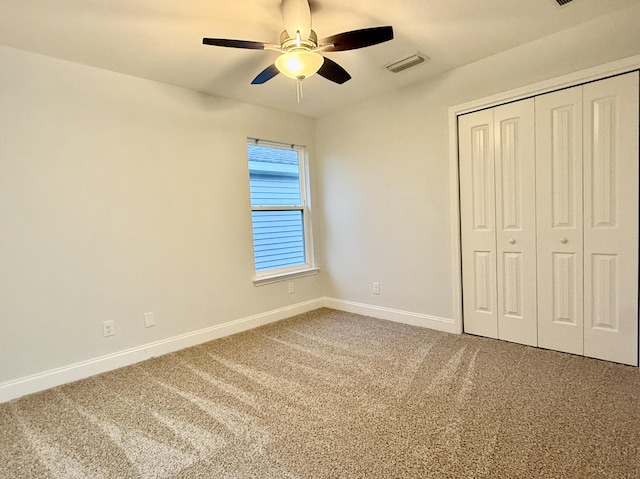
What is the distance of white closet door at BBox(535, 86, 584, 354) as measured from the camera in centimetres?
252

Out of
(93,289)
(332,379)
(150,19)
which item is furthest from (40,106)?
(332,379)

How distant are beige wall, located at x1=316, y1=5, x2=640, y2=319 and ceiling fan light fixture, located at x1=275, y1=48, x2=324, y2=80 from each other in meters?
1.60

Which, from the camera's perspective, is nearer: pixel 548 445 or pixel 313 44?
pixel 548 445

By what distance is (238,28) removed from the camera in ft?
7.34

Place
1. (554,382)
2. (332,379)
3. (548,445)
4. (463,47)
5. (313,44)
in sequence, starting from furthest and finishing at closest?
(463,47) → (332,379) → (554,382) → (313,44) → (548,445)

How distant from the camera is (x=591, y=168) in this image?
8.03ft

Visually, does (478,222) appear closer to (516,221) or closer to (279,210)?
(516,221)

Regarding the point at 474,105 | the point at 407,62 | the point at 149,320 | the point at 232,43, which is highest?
the point at 407,62

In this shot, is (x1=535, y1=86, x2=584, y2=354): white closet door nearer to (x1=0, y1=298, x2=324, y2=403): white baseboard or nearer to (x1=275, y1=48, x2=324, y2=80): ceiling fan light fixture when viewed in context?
(x1=275, y1=48, x2=324, y2=80): ceiling fan light fixture

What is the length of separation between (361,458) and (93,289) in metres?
2.32

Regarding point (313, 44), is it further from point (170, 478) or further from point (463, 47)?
point (170, 478)

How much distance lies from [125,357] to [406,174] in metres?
3.03

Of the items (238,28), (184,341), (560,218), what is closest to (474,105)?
(560,218)

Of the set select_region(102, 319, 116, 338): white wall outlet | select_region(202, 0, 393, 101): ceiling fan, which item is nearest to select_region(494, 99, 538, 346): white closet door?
select_region(202, 0, 393, 101): ceiling fan
